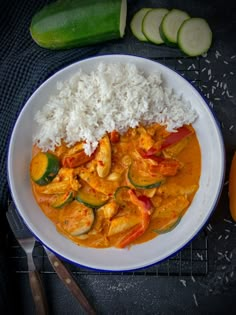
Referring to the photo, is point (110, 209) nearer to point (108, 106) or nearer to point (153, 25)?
point (108, 106)

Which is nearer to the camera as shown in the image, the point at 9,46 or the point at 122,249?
the point at 122,249

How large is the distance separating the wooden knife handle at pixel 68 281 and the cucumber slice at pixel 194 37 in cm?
143

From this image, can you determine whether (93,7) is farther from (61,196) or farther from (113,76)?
(61,196)

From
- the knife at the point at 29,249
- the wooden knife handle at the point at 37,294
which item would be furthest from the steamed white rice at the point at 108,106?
the wooden knife handle at the point at 37,294

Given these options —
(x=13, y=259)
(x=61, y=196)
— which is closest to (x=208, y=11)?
(x=61, y=196)

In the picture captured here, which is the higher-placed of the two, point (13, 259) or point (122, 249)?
point (122, 249)

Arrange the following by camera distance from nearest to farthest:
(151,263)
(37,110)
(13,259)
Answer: (151,263) < (37,110) < (13,259)

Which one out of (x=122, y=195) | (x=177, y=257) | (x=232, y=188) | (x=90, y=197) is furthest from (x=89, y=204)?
(x=232, y=188)

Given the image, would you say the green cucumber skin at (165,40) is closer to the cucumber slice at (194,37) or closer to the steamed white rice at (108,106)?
the cucumber slice at (194,37)

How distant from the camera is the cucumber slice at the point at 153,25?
299 cm

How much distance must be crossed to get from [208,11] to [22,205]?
5.26 feet

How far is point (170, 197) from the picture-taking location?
266cm

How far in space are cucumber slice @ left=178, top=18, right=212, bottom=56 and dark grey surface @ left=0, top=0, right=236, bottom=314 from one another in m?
0.08

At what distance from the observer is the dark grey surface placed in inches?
115
